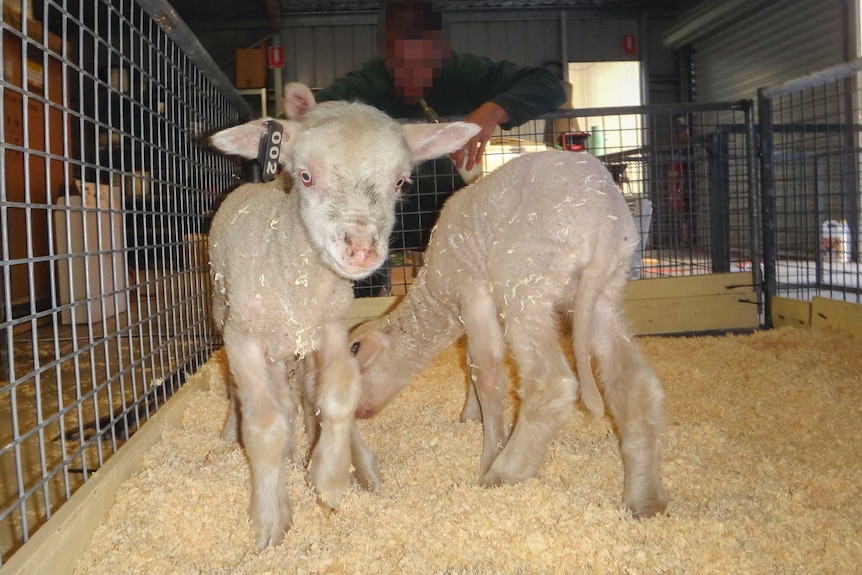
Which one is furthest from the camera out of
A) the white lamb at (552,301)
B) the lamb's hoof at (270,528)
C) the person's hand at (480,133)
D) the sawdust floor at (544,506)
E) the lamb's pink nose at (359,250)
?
the person's hand at (480,133)

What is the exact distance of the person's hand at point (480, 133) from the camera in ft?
12.2

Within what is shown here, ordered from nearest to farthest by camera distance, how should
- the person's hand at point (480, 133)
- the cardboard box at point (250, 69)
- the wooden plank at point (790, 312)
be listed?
the person's hand at point (480, 133), the wooden plank at point (790, 312), the cardboard box at point (250, 69)

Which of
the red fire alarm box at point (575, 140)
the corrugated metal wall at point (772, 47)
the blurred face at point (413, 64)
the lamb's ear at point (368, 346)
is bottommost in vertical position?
the lamb's ear at point (368, 346)

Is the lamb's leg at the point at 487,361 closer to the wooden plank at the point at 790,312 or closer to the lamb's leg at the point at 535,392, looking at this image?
the lamb's leg at the point at 535,392

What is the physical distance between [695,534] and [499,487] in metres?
0.70

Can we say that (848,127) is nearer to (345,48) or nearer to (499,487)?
(499,487)

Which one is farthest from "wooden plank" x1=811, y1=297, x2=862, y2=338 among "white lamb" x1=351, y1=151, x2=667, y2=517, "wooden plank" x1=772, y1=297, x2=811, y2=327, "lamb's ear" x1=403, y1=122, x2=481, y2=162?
"lamb's ear" x1=403, y1=122, x2=481, y2=162

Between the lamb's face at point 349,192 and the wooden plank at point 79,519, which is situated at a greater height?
the lamb's face at point 349,192

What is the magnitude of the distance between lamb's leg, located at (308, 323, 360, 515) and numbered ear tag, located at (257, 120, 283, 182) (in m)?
0.81

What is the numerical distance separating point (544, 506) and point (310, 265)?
124 cm

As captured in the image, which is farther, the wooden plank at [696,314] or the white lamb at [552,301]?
the wooden plank at [696,314]

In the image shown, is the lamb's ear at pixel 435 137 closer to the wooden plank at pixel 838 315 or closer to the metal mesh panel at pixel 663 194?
the metal mesh panel at pixel 663 194

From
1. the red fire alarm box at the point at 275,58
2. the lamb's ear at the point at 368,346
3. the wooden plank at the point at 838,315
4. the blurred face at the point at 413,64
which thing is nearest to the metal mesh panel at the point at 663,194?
the blurred face at the point at 413,64

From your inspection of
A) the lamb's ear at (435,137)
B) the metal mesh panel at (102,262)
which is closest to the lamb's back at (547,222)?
the lamb's ear at (435,137)
